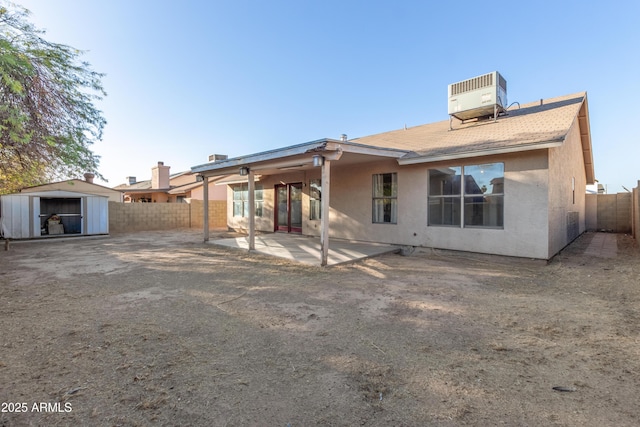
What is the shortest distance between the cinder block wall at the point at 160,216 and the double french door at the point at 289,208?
718 cm

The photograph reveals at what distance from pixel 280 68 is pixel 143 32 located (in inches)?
222

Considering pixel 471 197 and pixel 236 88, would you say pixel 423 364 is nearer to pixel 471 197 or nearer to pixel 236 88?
pixel 471 197

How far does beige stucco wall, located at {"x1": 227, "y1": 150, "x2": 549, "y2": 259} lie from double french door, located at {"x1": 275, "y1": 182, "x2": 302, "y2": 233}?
1.21 ft

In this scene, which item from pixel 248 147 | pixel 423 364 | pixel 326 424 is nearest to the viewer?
pixel 326 424

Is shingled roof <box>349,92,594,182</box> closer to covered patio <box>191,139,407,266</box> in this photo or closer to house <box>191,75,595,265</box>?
house <box>191,75,595,265</box>

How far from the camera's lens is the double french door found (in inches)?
476

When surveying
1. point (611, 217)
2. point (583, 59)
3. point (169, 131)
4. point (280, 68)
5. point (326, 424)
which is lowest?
point (326, 424)

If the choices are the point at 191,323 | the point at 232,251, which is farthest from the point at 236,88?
the point at 191,323

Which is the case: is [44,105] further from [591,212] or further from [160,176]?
[591,212]

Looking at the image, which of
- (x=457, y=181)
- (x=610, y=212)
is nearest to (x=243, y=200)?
(x=457, y=181)

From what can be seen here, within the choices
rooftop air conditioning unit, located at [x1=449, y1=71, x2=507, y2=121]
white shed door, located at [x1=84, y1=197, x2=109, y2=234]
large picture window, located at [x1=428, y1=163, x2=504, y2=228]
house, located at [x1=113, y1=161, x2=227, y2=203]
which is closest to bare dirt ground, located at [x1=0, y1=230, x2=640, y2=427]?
large picture window, located at [x1=428, y1=163, x2=504, y2=228]

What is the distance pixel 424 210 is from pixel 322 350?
610cm

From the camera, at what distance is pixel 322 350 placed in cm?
294

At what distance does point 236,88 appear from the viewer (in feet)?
47.0
